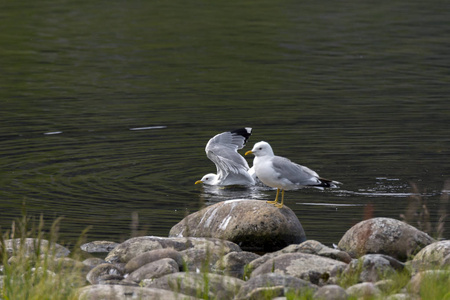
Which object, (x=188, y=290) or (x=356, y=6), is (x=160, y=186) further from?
(x=356, y=6)

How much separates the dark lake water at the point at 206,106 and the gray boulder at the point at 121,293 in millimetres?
2949

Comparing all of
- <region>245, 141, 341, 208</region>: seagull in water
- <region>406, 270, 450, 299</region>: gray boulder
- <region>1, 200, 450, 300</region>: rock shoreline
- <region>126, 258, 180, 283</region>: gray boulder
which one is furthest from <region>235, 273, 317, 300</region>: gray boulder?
<region>245, 141, 341, 208</region>: seagull in water

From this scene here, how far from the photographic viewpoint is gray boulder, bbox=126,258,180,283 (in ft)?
28.8

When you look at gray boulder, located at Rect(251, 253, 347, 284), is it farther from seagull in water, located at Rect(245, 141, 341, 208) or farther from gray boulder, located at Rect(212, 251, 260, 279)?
seagull in water, located at Rect(245, 141, 341, 208)

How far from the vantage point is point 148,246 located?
9.73 meters

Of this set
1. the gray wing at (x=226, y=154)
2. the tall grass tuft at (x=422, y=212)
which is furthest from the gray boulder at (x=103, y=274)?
the gray wing at (x=226, y=154)

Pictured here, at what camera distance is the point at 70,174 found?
1416 centimetres

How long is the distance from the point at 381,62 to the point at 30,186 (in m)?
16.8

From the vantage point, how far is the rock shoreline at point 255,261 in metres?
7.43

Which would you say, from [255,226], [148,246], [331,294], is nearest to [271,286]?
[331,294]

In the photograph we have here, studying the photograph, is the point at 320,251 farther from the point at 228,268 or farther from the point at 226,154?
the point at 226,154

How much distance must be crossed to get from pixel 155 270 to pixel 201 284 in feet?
4.57

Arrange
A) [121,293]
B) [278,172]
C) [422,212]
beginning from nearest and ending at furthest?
[121,293] < [278,172] < [422,212]

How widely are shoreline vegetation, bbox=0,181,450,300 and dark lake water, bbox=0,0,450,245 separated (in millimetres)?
835
